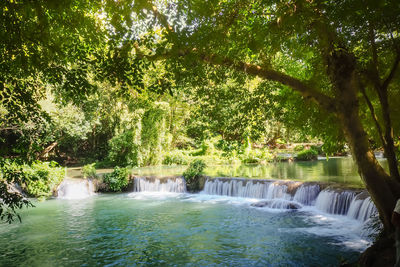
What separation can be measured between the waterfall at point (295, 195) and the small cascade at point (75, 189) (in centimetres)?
719

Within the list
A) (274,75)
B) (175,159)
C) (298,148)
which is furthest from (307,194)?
(298,148)

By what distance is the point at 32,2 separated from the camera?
4043mm

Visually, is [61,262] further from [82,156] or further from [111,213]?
[82,156]

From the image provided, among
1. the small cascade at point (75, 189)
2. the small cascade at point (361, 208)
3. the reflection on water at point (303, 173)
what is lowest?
the small cascade at point (75, 189)

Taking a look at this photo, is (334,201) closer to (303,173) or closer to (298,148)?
(303,173)

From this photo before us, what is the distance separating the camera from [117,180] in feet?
64.7

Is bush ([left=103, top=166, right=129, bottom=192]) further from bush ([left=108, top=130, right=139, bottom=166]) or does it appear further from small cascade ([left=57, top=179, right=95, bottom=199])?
bush ([left=108, top=130, right=139, bottom=166])

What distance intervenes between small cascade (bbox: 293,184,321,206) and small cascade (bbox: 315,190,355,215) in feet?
1.08

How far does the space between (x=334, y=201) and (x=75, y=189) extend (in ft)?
47.4

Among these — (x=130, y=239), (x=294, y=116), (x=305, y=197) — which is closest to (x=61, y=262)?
(x=130, y=239)

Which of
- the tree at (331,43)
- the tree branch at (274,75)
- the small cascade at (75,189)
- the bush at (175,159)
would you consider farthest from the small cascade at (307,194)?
the bush at (175,159)

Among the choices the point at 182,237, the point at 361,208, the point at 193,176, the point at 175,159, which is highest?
the point at 175,159

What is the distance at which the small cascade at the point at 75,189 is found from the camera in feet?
61.2

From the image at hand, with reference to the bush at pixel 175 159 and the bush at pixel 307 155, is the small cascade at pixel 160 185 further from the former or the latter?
the bush at pixel 307 155
